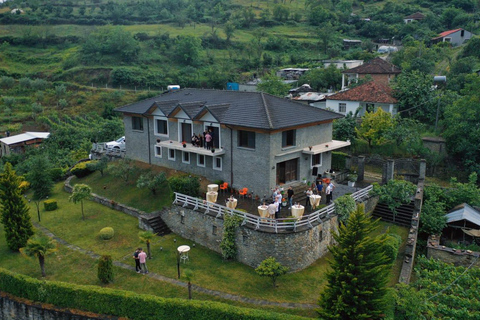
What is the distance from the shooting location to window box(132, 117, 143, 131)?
3544cm

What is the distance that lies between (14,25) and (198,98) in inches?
4069

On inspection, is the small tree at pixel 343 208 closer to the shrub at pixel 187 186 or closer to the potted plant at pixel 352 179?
the potted plant at pixel 352 179

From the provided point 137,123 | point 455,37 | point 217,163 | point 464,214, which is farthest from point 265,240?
point 455,37

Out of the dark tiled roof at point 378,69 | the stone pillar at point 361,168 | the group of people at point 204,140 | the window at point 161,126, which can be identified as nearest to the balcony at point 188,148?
the group of people at point 204,140

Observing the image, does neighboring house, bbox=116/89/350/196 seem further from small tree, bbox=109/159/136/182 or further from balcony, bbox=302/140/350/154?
small tree, bbox=109/159/136/182

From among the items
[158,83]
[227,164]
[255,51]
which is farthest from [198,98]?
[255,51]

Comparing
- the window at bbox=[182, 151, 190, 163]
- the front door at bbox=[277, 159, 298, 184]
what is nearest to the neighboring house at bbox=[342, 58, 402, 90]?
the front door at bbox=[277, 159, 298, 184]

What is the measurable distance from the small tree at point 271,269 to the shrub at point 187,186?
8.13 m

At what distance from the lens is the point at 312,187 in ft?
95.1

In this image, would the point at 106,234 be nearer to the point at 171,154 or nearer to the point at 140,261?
the point at 140,261

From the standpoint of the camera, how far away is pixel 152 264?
23.8m

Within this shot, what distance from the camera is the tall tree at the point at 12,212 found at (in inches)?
984

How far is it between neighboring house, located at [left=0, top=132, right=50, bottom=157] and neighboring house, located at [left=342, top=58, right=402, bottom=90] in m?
42.5

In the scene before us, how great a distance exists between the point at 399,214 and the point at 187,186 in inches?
585
